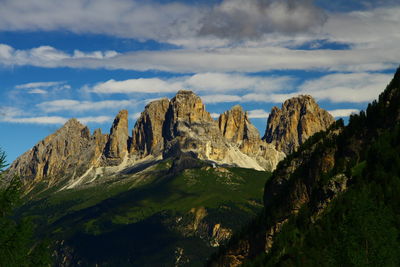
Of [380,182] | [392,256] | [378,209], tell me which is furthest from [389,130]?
[392,256]

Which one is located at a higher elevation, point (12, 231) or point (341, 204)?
point (12, 231)

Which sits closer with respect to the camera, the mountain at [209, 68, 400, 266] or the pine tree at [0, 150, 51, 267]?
the pine tree at [0, 150, 51, 267]

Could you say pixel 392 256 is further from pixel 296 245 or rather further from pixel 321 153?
pixel 321 153

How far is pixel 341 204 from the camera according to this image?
448ft

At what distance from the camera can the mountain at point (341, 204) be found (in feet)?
302

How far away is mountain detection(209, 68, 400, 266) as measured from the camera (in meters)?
92.1

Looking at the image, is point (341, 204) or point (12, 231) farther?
point (341, 204)

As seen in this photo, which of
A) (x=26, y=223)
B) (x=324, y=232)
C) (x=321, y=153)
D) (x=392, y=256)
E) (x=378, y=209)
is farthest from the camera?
(x=321, y=153)

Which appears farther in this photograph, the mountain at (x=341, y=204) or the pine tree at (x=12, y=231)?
the mountain at (x=341, y=204)

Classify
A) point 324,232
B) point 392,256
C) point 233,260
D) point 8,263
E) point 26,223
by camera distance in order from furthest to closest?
point 233,260 < point 324,232 < point 392,256 < point 26,223 < point 8,263

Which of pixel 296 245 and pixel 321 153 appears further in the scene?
pixel 321 153

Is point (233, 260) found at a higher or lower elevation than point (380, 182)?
lower

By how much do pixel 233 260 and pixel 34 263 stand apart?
13942 centimetres

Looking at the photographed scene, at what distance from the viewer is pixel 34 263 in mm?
61938
